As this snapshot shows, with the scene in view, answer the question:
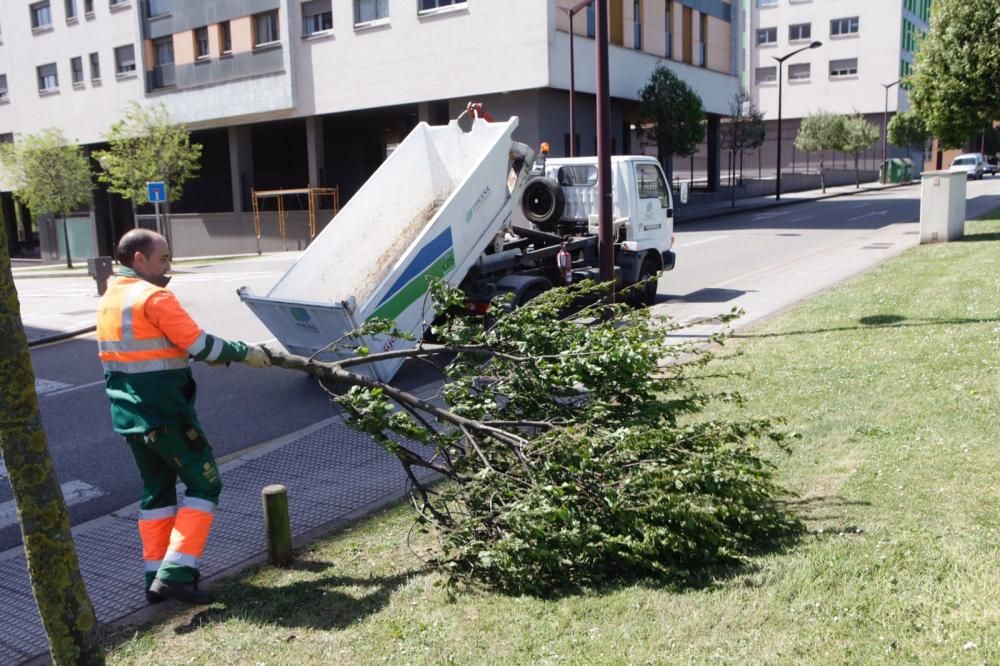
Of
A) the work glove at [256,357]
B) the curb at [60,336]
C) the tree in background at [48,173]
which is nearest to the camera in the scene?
the work glove at [256,357]

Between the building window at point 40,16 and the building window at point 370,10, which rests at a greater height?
the building window at point 40,16

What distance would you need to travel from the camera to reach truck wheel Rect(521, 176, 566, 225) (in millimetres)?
12703

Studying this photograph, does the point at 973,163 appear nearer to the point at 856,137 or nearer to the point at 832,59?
the point at 856,137

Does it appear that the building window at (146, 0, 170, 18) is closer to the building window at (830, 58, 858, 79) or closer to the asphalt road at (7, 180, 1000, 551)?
the asphalt road at (7, 180, 1000, 551)

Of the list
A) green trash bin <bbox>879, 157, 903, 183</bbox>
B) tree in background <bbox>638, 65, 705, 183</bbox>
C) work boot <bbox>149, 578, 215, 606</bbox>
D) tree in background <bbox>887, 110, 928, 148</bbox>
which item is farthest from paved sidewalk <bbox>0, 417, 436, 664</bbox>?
green trash bin <bbox>879, 157, 903, 183</bbox>

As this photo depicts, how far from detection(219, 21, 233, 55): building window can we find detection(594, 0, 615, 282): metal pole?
30.8 meters

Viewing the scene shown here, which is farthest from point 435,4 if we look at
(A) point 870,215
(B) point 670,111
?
(A) point 870,215

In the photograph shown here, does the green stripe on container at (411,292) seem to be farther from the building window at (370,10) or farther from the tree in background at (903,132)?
the tree in background at (903,132)

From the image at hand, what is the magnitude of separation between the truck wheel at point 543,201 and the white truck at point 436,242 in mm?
16

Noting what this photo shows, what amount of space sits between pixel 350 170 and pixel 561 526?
37.9 m

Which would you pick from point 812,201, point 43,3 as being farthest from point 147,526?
point 43,3

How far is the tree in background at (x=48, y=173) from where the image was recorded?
34.1 metres

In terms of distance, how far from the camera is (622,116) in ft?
123

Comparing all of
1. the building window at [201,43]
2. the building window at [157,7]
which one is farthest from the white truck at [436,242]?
the building window at [157,7]
